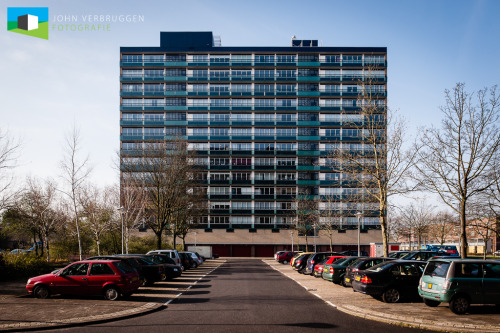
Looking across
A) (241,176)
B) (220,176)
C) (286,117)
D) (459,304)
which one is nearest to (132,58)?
(220,176)

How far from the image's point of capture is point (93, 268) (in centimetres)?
1880

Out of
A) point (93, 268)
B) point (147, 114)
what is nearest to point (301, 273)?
point (93, 268)

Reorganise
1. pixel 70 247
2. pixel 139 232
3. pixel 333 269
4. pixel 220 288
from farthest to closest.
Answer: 1. pixel 139 232
2. pixel 70 247
3. pixel 333 269
4. pixel 220 288

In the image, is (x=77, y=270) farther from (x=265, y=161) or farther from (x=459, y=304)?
(x=265, y=161)

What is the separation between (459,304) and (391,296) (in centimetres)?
330

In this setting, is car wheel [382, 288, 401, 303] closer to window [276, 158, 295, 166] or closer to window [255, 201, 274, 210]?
window [255, 201, 274, 210]

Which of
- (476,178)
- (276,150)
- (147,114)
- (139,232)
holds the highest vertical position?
(147,114)

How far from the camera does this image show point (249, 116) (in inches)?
3748

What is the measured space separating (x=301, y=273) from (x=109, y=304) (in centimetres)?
2194

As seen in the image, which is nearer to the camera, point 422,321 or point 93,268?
point 422,321

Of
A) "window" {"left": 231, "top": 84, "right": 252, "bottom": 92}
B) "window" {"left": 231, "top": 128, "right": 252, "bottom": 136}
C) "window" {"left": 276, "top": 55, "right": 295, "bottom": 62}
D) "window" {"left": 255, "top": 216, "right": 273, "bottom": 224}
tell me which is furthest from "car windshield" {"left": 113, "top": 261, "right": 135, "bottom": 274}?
"window" {"left": 276, "top": 55, "right": 295, "bottom": 62}

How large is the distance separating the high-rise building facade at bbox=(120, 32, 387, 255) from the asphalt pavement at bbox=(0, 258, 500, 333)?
71.8 metres

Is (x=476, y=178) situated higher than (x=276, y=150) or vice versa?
(x=276, y=150)

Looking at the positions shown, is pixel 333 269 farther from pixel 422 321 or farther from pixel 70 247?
pixel 70 247
